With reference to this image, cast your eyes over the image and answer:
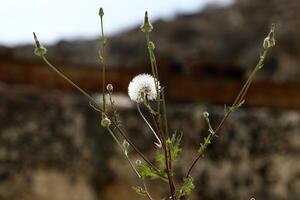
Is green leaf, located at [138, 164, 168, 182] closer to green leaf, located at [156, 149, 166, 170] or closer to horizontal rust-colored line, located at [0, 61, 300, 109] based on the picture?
green leaf, located at [156, 149, 166, 170]

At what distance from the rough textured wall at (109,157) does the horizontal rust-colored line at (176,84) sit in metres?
1.08

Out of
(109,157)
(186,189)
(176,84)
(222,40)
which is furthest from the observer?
(222,40)

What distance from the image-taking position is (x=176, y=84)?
5.85 meters

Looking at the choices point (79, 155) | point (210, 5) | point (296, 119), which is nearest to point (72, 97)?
point (79, 155)

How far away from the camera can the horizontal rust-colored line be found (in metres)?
5.66

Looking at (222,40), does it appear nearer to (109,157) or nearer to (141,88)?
(109,157)

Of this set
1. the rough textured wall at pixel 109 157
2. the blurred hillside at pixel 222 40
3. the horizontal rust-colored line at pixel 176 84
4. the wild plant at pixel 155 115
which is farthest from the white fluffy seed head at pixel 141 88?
the blurred hillside at pixel 222 40

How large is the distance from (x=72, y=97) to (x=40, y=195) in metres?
0.86

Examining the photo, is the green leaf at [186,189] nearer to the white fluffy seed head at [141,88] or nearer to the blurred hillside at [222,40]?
the white fluffy seed head at [141,88]

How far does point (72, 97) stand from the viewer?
480 centimetres

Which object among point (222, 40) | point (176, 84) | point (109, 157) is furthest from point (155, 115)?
point (222, 40)

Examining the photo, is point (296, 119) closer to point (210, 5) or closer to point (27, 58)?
point (27, 58)

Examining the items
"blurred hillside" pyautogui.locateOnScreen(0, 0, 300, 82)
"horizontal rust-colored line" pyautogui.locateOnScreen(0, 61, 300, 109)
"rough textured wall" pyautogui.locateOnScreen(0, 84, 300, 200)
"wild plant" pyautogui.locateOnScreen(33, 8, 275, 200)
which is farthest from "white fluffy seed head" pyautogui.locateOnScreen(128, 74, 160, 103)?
"blurred hillside" pyautogui.locateOnScreen(0, 0, 300, 82)

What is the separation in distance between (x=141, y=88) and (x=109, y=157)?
10.8 feet
